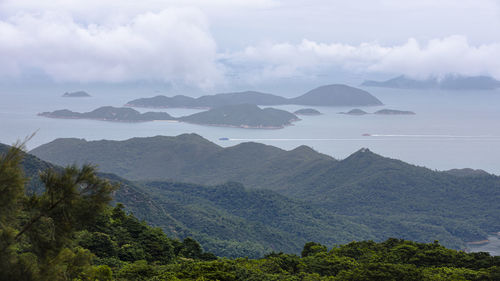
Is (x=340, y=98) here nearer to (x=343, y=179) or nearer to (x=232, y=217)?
(x=343, y=179)

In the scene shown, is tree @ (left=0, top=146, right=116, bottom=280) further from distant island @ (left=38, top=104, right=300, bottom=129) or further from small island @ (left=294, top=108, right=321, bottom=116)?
small island @ (left=294, top=108, right=321, bottom=116)

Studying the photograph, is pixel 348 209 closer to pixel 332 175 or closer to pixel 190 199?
pixel 332 175

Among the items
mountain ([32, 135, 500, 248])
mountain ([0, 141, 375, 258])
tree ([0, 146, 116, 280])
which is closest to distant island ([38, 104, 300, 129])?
mountain ([32, 135, 500, 248])

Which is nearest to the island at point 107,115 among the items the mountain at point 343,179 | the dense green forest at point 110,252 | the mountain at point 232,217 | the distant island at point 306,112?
the mountain at point 343,179

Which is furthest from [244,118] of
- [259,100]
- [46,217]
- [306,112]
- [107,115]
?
[46,217]

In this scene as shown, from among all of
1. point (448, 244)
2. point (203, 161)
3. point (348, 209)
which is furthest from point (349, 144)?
point (448, 244)

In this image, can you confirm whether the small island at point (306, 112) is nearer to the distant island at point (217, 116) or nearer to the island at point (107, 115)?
the distant island at point (217, 116)

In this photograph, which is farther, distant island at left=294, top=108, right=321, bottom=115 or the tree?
→ distant island at left=294, top=108, right=321, bottom=115
